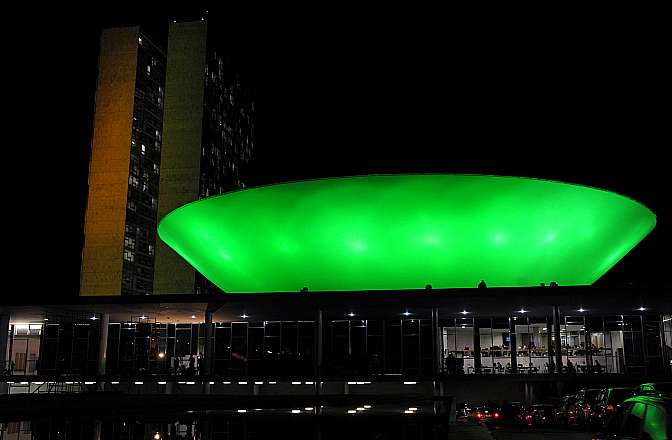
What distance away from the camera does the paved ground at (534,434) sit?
2283cm

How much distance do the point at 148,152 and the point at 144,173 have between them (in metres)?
2.83

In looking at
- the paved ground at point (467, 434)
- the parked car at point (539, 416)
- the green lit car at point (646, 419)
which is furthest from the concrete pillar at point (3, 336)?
the green lit car at point (646, 419)

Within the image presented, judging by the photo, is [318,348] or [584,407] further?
[318,348]

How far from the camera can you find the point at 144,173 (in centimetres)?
9225

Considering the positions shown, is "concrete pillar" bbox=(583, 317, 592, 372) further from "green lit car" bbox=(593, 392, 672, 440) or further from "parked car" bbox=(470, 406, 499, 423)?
"green lit car" bbox=(593, 392, 672, 440)

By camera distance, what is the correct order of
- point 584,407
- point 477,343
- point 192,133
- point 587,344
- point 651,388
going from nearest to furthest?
point 651,388, point 584,407, point 587,344, point 477,343, point 192,133

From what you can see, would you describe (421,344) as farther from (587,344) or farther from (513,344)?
(587,344)

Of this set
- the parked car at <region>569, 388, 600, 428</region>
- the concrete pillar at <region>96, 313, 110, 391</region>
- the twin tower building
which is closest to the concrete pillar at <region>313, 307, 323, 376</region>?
the parked car at <region>569, 388, 600, 428</region>

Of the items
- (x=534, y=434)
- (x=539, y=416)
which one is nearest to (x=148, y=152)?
(x=539, y=416)

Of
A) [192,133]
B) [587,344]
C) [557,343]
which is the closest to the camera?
[557,343]

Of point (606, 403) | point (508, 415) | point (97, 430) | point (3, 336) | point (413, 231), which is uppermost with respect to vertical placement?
point (413, 231)

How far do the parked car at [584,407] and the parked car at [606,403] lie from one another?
68 centimetres

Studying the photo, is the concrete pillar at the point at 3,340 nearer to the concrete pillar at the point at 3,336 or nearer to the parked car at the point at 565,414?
the concrete pillar at the point at 3,336

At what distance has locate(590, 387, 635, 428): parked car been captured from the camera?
23297mm
